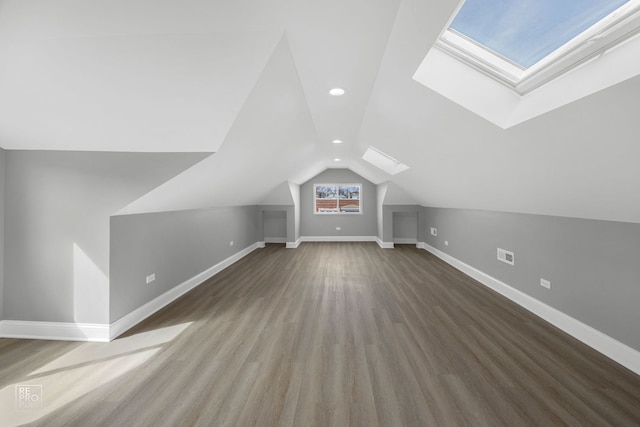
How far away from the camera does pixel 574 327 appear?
2.62 metres

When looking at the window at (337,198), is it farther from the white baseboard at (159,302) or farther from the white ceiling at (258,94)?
the white ceiling at (258,94)

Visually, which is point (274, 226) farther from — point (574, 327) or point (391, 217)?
point (574, 327)

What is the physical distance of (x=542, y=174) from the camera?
7.38 ft

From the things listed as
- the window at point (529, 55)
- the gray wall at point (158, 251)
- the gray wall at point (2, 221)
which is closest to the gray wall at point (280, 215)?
the gray wall at point (158, 251)

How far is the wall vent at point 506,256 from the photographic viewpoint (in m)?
3.63

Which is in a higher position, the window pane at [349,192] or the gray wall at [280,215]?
the window pane at [349,192]

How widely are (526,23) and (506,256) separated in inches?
127

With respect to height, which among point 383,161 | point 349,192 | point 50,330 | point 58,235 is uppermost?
point 383,161

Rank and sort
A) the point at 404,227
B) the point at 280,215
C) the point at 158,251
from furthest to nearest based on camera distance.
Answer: the point at 280,215
the point at 404,227
the point at 158,251

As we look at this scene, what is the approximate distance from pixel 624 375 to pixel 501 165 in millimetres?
1957

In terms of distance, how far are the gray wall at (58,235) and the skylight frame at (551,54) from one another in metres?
2.87

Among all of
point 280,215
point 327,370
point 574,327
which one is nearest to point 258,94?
point 327,370

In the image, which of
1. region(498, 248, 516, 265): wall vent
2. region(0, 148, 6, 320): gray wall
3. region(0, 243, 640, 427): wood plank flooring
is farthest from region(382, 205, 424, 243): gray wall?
region(0, 148, 6, 320): gray wall

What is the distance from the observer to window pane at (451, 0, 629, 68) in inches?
53.8
